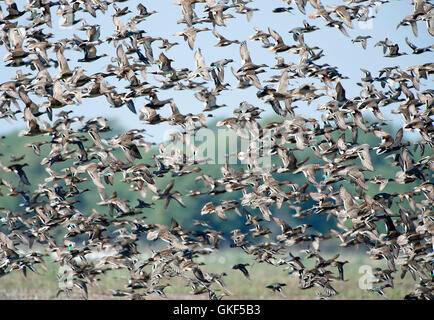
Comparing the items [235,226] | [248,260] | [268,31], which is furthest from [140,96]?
[235,226]

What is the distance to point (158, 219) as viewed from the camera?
75.7m

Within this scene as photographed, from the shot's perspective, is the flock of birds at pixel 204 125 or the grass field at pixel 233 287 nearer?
the flock of birds at pixel 204 125

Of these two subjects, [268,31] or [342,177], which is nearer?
[342,177]

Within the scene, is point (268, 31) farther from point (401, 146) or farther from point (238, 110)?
point (401, 146)

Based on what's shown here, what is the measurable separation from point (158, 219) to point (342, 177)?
5625cm

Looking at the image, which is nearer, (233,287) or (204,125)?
(204,125)

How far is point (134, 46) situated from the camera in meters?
23.2

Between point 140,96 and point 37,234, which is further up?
point 140,96

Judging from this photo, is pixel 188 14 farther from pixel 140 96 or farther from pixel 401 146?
pixel 401 146

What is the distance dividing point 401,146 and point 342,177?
6.62 feet

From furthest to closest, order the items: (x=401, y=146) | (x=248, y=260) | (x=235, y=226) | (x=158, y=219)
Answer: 1. (x=158, y=219)
2. (x=235, y=226)
3. (x=248, y=260)
4. (x=401, y=146)

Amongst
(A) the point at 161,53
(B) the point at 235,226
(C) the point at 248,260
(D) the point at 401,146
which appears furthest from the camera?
(B) the point at 235,226

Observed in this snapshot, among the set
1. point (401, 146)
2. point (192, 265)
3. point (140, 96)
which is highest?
point (140, 96)

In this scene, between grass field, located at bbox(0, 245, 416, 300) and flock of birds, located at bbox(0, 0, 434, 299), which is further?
grass field, located at bbox(0, 245, 416, 300)
